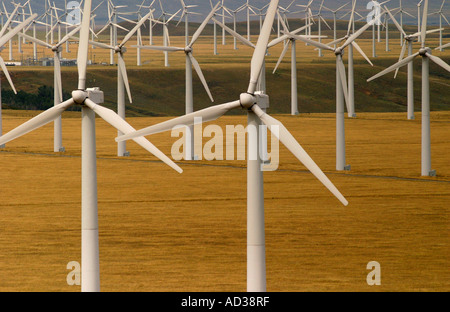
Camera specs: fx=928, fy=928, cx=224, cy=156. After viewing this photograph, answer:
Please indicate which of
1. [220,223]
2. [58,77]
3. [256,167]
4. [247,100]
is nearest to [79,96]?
[247,100]

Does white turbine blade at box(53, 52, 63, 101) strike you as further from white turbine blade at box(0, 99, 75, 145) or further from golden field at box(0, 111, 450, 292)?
white turbine blade at box(0, 99, 75, 145)

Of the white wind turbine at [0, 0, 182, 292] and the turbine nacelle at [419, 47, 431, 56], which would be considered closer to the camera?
the white wind turbine at [0, 0, 182, 292]

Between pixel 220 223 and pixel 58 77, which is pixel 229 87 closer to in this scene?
pixel 58 77

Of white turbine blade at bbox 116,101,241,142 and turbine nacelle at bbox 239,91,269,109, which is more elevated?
turbine nacelle at bbox 239,91,269,109

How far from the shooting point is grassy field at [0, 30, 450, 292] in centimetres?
3275

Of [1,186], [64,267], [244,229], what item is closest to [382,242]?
[244,229]

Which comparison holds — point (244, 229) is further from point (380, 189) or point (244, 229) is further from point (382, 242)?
point (380, 189)

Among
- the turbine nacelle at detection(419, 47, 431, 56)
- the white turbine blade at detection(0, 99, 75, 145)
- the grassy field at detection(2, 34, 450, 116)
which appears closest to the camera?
the white turbine blade at detection(0, 99, 75, 145)

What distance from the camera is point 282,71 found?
17575 centimetres

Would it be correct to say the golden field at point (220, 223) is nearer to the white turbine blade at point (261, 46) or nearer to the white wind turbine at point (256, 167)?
the white wind turbine at point (256, 167)

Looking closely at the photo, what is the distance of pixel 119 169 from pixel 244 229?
22.6 m

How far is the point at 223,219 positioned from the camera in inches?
1762

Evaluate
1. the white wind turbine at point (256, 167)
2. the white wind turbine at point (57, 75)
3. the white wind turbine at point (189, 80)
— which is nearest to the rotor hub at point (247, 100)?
the white wind turbine at point (256, 167)

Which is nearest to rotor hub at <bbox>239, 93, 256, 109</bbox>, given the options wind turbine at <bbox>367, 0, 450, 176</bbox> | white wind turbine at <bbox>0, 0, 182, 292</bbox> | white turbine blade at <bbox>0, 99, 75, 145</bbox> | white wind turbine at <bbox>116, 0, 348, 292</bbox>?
white wind turbine at <bbox>116, 0, 348, 292</bbox>
